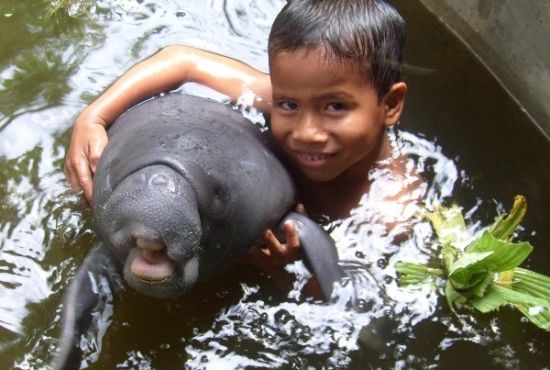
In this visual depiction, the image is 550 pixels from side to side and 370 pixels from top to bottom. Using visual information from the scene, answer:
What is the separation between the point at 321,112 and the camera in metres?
2.78

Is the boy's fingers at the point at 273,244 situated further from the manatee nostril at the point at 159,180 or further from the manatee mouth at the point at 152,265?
the manatee nostril at the point at 159,180

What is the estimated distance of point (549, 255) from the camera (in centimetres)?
304

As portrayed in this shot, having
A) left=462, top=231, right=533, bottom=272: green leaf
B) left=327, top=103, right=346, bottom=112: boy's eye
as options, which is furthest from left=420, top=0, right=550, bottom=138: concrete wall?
left=327, top=103, right=346, bottom=112: boy's eye

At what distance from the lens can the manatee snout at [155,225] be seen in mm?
2020

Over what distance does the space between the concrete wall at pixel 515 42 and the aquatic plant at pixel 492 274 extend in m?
0.78

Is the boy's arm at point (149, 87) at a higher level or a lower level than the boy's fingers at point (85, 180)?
higher

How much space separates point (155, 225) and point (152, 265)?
0.56 feet

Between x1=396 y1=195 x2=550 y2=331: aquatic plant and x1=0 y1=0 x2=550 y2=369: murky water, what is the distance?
0.07 m

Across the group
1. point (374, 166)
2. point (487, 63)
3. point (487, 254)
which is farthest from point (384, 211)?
point (487, 63)

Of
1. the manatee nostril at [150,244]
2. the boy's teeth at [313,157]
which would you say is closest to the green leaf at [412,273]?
the boy's teeth at [313,157]

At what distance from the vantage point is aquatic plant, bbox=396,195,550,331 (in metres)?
2.69

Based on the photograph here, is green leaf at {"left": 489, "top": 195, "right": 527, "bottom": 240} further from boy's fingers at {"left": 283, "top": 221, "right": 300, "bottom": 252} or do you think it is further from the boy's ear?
boy's fingers at {"left": 283, "top": 221, "right": 300, "bottom": 252}

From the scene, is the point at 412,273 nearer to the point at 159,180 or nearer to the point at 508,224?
the point at 508,224

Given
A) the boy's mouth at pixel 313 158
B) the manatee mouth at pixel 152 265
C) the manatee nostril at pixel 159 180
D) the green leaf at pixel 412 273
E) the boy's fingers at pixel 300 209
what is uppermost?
the manatee nostril at pixel 159 180
